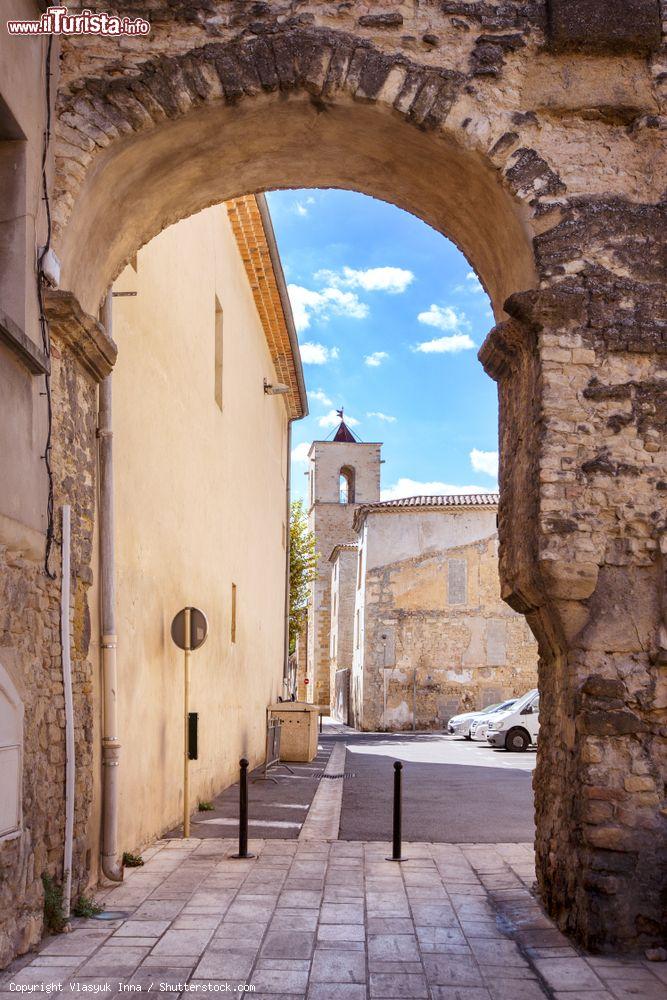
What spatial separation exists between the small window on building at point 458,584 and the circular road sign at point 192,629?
24.5 meters

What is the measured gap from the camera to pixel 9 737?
5348 mm

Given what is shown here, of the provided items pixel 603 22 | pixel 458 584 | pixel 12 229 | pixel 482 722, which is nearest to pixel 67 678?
pixel 12 229

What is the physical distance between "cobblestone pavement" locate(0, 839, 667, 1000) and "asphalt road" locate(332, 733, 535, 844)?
1.98 metres

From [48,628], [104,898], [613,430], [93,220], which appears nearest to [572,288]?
[613,430]

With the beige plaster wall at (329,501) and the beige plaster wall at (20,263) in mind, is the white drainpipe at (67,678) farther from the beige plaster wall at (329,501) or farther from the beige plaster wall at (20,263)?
the beige plaster wall at (329,501)

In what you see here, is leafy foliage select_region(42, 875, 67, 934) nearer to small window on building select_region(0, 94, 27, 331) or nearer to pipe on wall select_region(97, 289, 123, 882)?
pipe on wall select_region(97, 289, 123, 882)

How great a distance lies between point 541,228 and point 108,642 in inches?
164

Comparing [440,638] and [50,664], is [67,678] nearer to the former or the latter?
[50,664]

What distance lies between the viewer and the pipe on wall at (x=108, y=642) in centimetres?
732

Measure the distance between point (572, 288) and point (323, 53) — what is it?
2252mm

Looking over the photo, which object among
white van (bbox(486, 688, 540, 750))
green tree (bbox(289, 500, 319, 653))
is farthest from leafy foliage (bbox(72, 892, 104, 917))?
green tree (bbox(289, 500, 319, 653))

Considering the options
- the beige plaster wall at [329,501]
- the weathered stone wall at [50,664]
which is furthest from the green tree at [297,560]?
the weathered stone wall at [50,664]

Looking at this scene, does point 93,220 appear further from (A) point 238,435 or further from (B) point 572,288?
(A) point 238,435

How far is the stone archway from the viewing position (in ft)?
20.2
